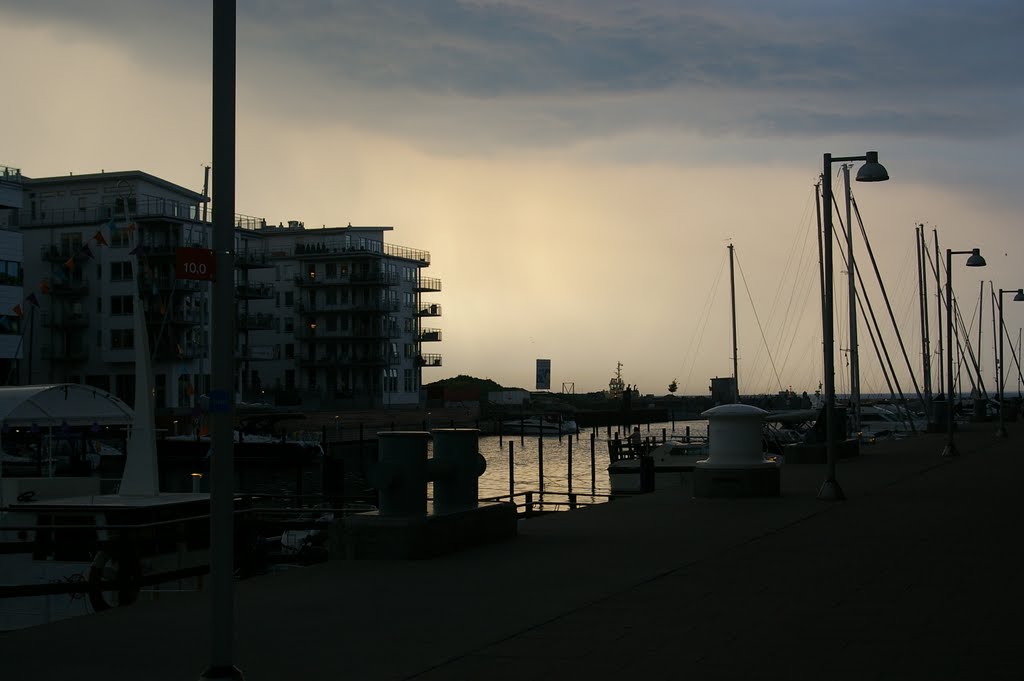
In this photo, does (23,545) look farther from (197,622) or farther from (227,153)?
(227,153)

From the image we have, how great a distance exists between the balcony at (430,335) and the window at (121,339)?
42.0 meters

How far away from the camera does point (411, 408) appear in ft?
381

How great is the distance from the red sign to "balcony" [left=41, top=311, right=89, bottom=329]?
8466cm

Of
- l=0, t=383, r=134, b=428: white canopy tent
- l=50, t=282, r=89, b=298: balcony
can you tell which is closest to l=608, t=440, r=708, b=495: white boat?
l=0, t=383, r=134, b=428: white canopy tent

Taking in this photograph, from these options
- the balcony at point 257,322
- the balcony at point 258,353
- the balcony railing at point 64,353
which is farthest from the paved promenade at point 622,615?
the balcony at point 258,353

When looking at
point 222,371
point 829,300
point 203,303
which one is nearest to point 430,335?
point 203,303

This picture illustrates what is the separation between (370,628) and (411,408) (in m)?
107

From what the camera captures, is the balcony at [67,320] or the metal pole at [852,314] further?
the balcony at [67,320]

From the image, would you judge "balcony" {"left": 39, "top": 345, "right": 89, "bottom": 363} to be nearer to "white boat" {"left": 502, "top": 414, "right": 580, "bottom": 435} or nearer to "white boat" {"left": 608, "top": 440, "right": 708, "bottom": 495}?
"white boat" {"left": 502, "top": 414, "right": 580, "bottom": 435}

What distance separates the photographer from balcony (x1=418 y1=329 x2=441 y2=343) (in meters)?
123

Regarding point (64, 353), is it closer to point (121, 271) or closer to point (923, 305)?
point (121, 271)

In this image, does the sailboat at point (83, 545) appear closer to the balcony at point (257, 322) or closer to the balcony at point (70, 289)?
the balcony at point (70, 289)

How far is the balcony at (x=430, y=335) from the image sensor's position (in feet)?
404

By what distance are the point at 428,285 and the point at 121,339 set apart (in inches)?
1786
